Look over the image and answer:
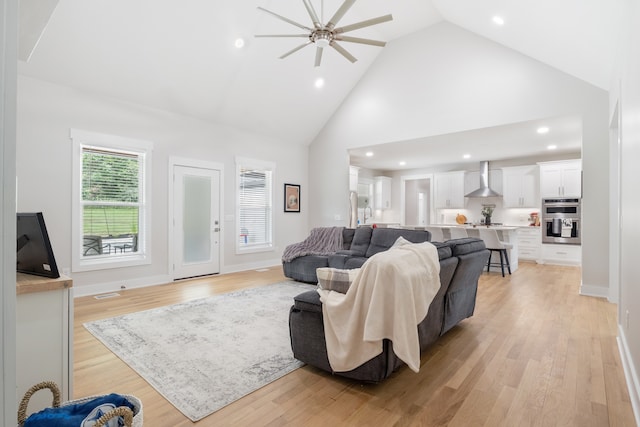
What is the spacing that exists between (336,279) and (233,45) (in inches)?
174

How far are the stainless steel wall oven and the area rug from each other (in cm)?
688

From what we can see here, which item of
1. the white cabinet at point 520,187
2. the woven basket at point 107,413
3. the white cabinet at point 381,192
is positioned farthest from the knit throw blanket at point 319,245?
the white cabinet at point 520,187

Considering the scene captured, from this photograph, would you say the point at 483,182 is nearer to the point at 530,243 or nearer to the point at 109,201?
the point at 530,243

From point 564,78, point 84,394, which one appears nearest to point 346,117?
point 564,78

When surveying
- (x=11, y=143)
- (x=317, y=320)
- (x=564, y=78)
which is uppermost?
(x=564, y=78)

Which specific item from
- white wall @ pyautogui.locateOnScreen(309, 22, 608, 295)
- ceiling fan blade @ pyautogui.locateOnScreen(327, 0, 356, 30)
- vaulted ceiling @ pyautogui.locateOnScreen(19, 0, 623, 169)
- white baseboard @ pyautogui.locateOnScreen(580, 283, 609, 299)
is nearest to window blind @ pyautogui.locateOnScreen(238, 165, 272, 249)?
vaulted ceiling @ pyautogui.locateOnScreen(19, 0, 623, 169)

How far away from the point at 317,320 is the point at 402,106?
5443mm

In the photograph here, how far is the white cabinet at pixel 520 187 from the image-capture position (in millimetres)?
8359

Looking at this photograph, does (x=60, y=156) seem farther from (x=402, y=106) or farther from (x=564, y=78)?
(x=564, y=78)

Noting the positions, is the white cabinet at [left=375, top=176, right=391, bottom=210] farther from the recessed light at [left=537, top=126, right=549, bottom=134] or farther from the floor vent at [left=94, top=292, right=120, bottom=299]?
the floor vent at [left=94, top=292, right=120, bottom=299]

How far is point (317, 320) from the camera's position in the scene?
2396 mm

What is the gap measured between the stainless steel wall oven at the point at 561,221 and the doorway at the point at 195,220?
756cm

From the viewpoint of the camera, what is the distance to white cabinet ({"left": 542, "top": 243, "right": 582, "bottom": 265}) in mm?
7500

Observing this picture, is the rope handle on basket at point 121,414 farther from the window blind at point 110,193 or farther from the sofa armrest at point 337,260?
the window blind at point 110,193
